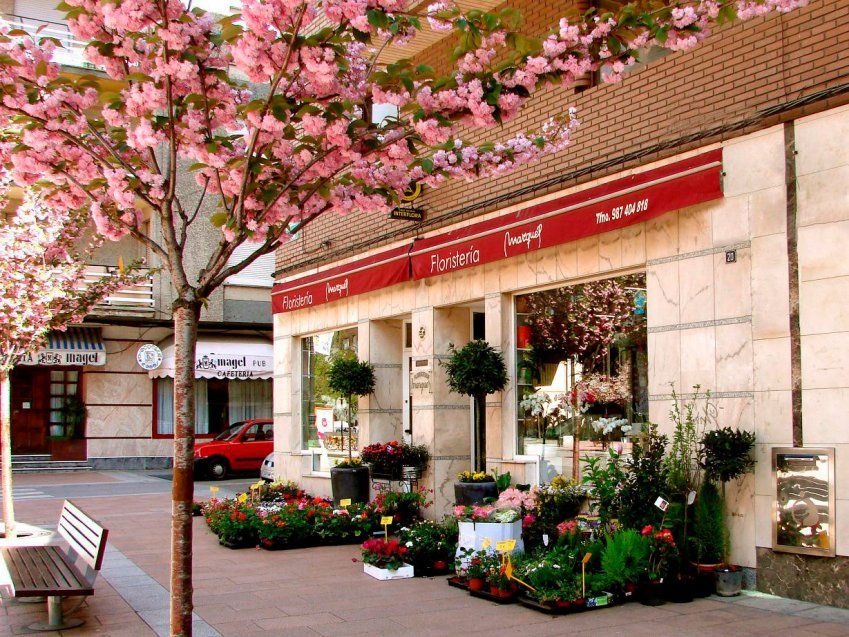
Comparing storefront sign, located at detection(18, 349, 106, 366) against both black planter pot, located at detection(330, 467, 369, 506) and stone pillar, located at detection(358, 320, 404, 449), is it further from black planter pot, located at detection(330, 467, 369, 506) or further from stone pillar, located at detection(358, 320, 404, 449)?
black planter pot, located at detection(330, 467, 369, 506)

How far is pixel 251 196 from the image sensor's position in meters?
5.79

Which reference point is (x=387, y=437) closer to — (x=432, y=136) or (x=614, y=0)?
(x=614, y=0)

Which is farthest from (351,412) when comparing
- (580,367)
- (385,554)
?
(385,554)

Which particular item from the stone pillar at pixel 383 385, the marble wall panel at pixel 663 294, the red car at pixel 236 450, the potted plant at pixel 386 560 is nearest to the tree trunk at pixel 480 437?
the stone pillar at pixel 383 385

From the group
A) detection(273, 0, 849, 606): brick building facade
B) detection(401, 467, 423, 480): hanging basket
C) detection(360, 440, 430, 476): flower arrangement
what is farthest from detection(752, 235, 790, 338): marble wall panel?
detection(401, 467, 423, 480): hanging basket

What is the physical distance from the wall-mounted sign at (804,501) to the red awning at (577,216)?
93.2 inches

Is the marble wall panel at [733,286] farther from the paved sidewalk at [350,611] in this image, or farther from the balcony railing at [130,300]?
the balcony railing at [130,300]

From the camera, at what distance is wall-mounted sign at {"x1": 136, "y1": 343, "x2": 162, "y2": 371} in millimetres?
25359

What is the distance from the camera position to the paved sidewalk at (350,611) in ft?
22.4

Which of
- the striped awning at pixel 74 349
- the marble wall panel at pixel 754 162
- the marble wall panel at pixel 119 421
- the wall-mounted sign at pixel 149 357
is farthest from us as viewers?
the marble wall panel at pixel 119 421

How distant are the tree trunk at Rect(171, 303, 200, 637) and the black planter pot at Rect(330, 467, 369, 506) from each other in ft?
25.0

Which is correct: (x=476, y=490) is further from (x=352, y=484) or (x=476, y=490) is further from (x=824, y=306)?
(x=824, y=306)

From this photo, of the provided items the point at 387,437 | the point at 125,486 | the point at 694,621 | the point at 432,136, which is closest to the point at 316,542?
the point at 387,437

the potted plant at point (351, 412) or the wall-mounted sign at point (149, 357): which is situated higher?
the wall-mounted sign at point (149, 357)
